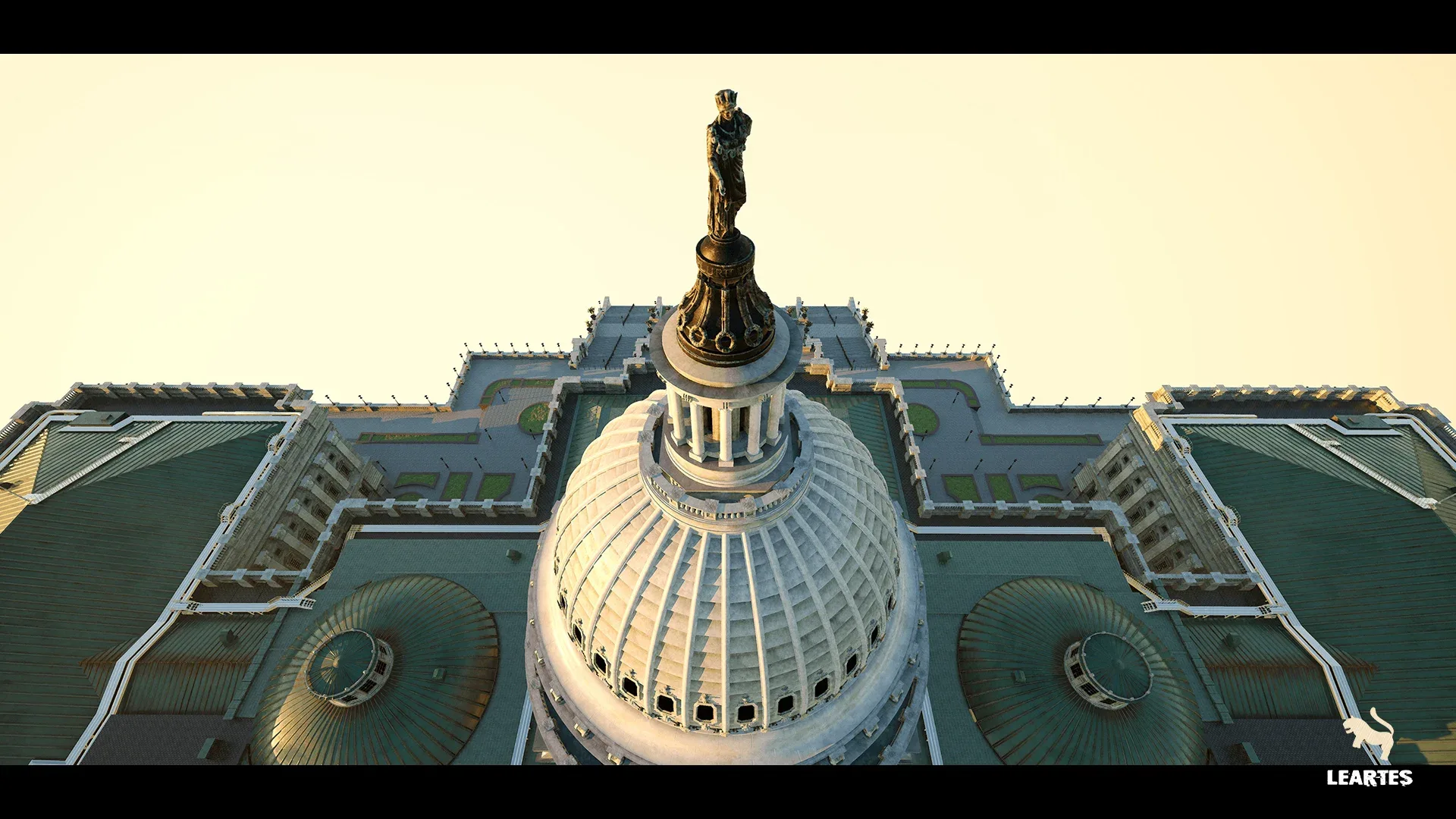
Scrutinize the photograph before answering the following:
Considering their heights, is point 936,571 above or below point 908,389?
below

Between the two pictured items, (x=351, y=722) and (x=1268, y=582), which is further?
(x=1268, y=582)

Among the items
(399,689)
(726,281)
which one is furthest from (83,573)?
(726,281)

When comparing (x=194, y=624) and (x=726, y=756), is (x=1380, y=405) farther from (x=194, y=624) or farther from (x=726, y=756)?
(x=194, y=624)

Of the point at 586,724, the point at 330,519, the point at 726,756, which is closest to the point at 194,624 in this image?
the point at 330,519

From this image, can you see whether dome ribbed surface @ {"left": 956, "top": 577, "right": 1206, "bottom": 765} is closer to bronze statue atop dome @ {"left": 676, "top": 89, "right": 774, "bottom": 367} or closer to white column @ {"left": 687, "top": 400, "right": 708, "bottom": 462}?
white column @ {"left": 687, "top": 400, "right": 708, "bottom": 462}

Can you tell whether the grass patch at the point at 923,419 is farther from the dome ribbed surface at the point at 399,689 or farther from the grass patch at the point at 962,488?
the dome ribbed surface at the point at 399,689

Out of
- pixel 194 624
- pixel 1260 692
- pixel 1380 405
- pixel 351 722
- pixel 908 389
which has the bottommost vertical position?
pixel 351 722

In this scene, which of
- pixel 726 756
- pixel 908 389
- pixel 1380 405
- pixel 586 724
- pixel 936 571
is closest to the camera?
pixel 726 756
